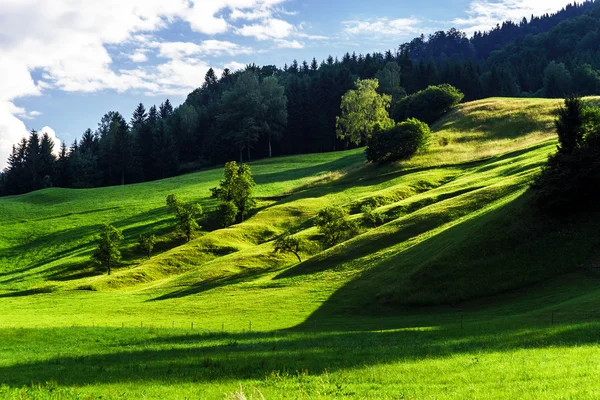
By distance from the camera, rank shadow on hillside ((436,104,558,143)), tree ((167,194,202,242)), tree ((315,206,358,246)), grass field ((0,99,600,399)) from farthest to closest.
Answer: shadow on hillside ((436,104,558,143)), tree ((167,194,202,242)), tree ((315,206,358,246)), grass field ((0,99,600,399))

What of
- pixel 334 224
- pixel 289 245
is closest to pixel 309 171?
pixel 334 224

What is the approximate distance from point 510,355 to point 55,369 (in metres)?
20.4

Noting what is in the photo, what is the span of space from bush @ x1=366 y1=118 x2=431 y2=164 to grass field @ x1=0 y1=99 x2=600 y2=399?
4007mm

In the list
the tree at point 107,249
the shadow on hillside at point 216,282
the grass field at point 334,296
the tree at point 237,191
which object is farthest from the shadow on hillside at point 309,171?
the shadow on hillside at point 216,282

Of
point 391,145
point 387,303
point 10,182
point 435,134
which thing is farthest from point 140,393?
point 10,182

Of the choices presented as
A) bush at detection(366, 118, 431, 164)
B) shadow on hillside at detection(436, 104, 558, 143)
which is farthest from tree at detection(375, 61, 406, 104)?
bush at detection(366, 118, 431, 164)

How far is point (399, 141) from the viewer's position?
370 feet

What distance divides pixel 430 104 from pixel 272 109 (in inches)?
2197

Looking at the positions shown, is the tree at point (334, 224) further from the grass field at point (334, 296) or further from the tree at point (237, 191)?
the tree at point (237, 191)

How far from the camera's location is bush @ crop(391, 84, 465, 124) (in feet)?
486

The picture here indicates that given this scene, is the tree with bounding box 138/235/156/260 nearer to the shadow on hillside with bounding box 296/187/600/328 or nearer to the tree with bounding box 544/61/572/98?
the shadow on hillside with bounding box 296/187/600/328

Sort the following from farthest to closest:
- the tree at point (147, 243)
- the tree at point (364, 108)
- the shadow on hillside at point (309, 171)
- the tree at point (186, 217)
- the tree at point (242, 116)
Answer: the tree at point (242, 116), the tree at point (364, 108), the shadow on hillside at point (309, 171), the tree at point (186, 217), the tree at point (147, 243)

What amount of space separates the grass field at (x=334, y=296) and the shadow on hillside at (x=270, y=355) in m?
0.15

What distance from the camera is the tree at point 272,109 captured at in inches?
6845
